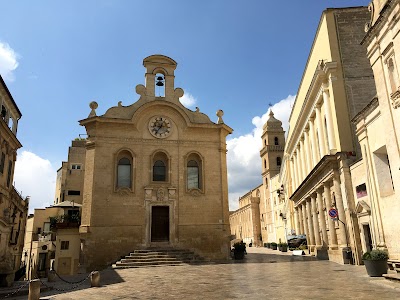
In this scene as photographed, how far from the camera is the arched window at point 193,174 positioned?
26469 millimetres

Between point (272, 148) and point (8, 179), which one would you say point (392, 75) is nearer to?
point (8, 179)

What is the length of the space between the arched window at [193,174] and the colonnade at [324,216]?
9075 mm

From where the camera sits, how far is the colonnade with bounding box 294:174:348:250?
20.0 m

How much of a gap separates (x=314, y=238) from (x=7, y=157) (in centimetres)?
2600

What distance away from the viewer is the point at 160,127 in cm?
2680

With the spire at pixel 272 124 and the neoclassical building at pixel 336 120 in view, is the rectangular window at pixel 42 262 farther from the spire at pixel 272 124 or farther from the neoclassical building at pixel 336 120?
the spire at pixel 272 124

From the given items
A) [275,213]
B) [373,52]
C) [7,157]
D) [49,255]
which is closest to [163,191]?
[7,157]

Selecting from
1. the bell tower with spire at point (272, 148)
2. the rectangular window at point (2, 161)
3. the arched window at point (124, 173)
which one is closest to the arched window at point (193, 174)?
the arched window at point (124, 173)

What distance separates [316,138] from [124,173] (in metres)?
15.7

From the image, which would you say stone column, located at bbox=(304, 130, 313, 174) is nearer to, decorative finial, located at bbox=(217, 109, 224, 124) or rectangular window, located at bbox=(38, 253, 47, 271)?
decorative finial, located at bbox=(217, 109, 224, 124)

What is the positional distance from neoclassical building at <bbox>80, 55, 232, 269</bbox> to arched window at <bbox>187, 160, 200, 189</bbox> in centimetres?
8

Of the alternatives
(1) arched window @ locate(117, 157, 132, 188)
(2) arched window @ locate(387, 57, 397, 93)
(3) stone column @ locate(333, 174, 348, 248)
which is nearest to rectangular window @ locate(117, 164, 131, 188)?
(1) arched window @ locate(117, 157, 132, 188)

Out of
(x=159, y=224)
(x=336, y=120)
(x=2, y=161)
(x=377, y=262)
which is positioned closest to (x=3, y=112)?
(x=2, y=161)

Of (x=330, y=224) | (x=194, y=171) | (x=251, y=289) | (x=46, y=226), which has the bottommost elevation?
(x=251, y=289)
